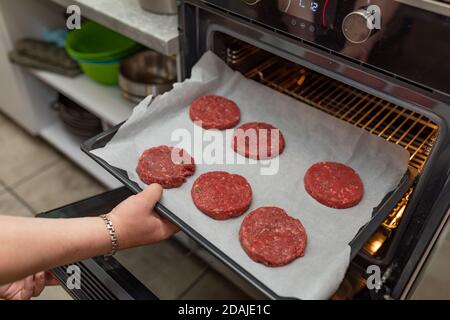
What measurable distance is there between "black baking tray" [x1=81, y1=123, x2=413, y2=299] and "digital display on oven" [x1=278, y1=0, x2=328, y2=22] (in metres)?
0.37

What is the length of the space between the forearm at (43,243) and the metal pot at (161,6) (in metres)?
0.62

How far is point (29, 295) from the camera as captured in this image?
956 millimetres

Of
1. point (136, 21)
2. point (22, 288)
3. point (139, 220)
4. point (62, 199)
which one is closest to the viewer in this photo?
point (139, 220)

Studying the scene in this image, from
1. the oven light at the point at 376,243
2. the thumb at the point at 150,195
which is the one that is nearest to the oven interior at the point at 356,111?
the oven light at the point at 376,243

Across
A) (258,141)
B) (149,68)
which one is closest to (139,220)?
(258,141)

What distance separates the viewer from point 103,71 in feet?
4.99

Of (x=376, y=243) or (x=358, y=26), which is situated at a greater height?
(x=358, y=26)

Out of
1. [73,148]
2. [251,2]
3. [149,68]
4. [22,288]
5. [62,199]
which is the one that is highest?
[251,2]

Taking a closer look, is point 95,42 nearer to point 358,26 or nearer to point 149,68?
point 149,68

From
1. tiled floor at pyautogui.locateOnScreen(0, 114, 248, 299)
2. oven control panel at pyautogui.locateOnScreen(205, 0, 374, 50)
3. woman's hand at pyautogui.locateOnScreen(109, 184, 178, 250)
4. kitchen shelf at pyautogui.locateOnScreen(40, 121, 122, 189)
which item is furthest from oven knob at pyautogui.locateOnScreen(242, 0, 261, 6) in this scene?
kitchen shelf at pyautogui.locateOnScreen(40, 121, 122, 189)

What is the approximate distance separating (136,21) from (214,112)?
0.34m

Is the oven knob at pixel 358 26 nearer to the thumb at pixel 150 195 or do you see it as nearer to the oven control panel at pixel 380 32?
the oven control panel at pixel 380 32

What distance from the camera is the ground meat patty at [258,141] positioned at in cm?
95
